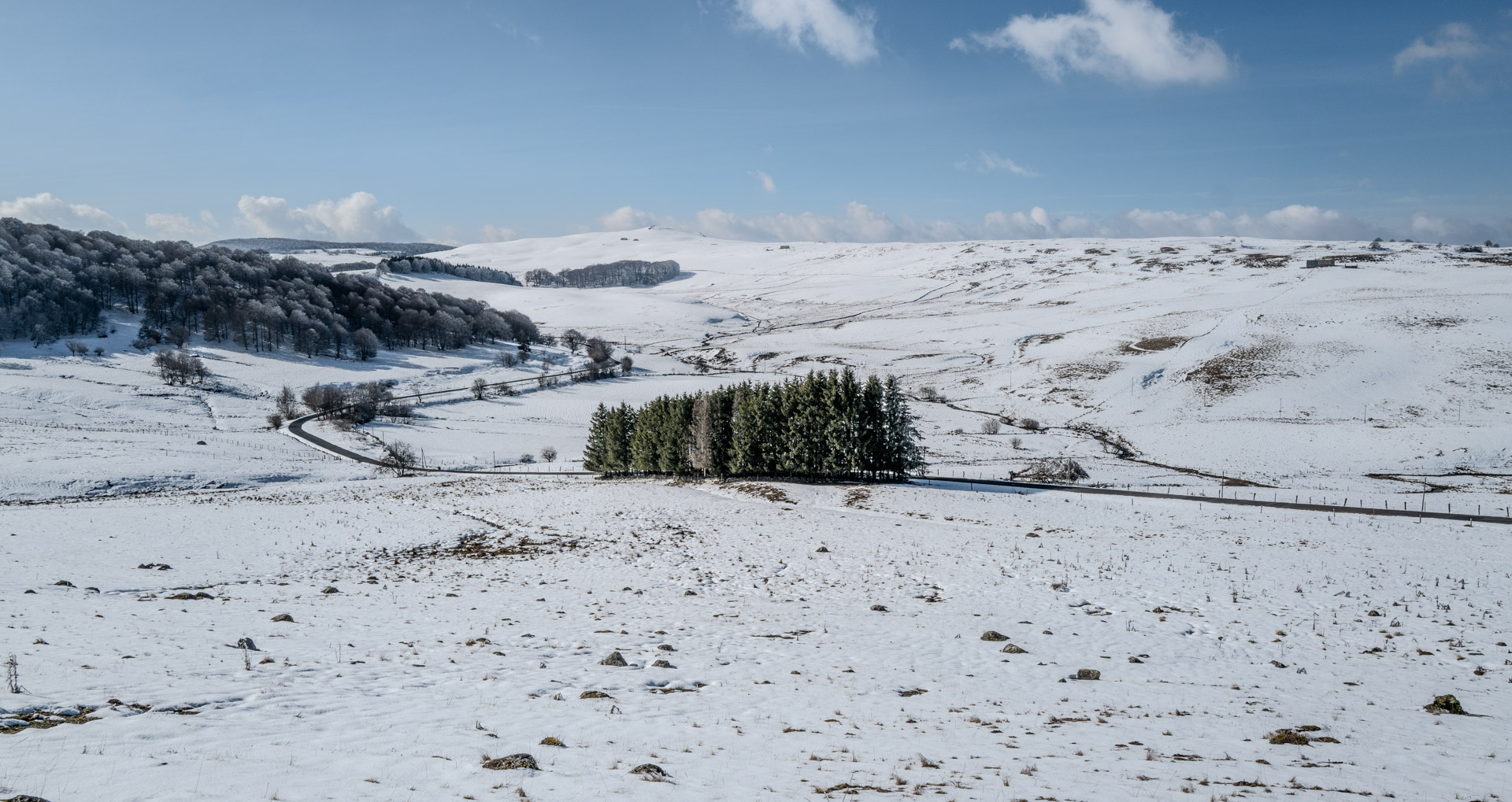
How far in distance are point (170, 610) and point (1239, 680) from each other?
80.0ft

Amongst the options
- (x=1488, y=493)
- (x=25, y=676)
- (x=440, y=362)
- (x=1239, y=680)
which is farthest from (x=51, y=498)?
(x=440, y=362)

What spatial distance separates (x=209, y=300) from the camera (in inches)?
5694

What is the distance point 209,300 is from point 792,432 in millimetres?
152219

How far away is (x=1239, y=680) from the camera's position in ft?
46.0

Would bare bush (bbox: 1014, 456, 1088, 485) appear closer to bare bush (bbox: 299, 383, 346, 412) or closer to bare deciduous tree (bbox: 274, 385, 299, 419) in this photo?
bare bush (bbox: 299, 383, 346, 412)

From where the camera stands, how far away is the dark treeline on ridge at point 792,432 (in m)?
48.9

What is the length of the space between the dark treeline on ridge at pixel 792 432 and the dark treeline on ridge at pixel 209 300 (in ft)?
379

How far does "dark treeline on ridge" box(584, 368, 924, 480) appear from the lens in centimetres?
4891

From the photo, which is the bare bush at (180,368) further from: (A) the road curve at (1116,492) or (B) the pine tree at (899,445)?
(B) the pine tree at (899,445)

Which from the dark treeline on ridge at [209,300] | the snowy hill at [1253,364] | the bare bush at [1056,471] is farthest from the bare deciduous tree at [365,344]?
the bare bush at [1056,471]

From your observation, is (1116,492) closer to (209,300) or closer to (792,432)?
(792,432)

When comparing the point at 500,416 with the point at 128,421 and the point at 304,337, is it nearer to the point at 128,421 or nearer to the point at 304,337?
the point at 128,421

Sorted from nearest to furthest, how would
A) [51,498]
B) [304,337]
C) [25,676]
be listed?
[25,676], [51,498], [304,337]

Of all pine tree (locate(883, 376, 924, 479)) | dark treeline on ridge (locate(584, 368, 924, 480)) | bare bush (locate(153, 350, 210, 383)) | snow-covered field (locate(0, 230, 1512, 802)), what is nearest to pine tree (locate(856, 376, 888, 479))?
dark treeline on ridge (locate(584, 368, 924, 480))
